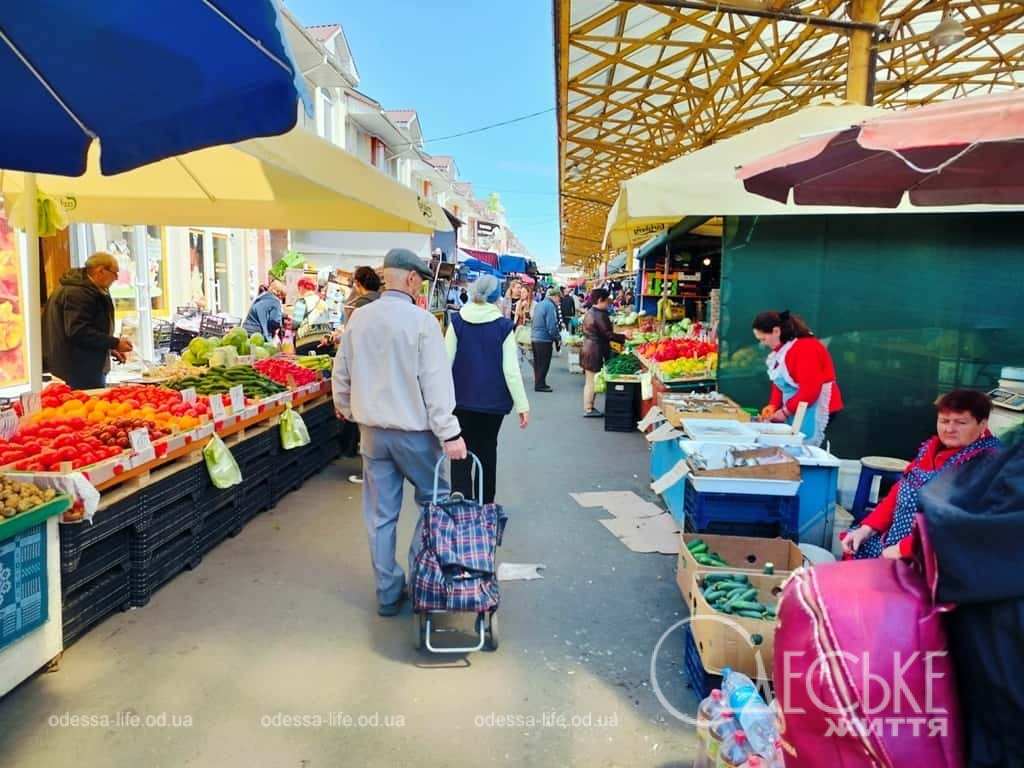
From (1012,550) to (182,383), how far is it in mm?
5751

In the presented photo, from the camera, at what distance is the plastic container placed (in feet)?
14.0

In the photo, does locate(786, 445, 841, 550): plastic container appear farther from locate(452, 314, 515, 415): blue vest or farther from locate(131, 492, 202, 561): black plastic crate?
locate(131, 492, 202, 561): black plastic crate

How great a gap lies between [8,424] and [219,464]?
1.20m

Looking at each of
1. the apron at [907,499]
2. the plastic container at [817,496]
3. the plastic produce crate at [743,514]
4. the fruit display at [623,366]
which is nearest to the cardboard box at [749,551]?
the plastic produce crate at [743,514]

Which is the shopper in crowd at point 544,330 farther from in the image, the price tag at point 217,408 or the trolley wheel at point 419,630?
the trolley wheel at point 419,630

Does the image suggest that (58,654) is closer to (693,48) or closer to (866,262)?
(866,262)

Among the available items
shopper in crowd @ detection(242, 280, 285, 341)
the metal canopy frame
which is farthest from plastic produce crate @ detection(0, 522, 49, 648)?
shopper in crowd @ detection(242, 280, 285, 341)

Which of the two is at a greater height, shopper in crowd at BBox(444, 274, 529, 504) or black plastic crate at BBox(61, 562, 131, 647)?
shopper in crowd at BBox(444, 274, 529, 504)

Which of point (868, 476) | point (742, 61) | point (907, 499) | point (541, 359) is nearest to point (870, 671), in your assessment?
point (907, 499)

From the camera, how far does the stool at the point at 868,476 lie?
15.6 ft

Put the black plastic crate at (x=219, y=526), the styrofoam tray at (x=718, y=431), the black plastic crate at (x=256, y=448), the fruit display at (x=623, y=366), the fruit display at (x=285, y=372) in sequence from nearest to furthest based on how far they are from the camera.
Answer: the styrofoam tray at (x=718, y=431) < the black plastic crate at (x=219, y=526) < the black plastic crate at (x=256, y=448) < the fruit display at (x=285, y=372) < the fruit display at (x=623, y=366)

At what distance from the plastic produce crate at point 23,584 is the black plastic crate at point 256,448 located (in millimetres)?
1860

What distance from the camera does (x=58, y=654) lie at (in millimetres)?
3330

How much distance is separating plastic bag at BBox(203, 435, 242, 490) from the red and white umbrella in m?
3.73
